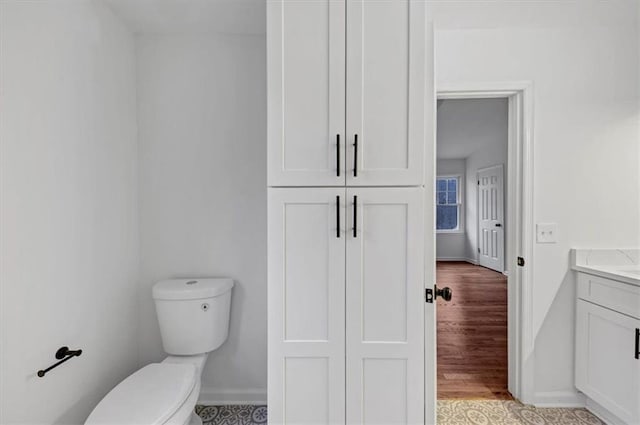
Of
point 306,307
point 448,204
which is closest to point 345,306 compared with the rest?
point 306,307

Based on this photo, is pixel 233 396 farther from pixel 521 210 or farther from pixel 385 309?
pixel 521 210

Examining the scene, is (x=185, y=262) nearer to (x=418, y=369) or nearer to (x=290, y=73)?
(x=290, y=73)

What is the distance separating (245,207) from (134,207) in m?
0.66

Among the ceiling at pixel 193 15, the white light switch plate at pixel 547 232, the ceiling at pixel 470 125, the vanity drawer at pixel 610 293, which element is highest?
the ceiling at pixel 470 125

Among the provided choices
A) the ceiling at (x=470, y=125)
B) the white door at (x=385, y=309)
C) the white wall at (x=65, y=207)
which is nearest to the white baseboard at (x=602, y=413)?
the white door at (x=385, y=309)

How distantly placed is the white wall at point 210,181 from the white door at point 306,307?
69 centimetres

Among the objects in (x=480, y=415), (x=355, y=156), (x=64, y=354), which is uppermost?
(x=355, y=156)

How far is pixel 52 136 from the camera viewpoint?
1.28 meters

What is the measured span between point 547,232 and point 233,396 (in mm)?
2210

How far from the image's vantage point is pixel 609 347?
166 centimetres

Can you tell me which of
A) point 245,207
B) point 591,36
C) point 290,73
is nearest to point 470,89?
point 591,36

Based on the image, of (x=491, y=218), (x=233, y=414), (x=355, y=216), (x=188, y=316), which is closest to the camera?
(x=355, y=216)

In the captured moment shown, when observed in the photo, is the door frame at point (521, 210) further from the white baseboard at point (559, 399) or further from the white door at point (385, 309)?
the white door at point (385, 309)

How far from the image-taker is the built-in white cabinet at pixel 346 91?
1.18 metres
